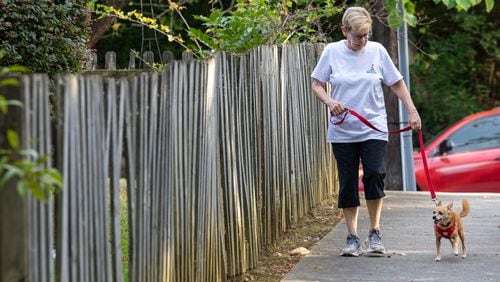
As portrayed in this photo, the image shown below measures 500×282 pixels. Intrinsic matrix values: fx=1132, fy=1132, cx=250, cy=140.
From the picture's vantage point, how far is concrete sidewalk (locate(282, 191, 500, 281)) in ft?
25.3

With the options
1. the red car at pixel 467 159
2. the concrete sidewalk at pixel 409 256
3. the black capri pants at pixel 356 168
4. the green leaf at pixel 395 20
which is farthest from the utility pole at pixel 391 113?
the black capri pants at pixel 356 168

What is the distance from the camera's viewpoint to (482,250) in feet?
28.9

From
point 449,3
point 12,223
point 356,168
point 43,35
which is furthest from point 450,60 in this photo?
point 12,223

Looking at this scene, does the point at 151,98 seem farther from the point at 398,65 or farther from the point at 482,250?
the point at 398,65

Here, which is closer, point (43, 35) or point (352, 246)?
point (43, 35)

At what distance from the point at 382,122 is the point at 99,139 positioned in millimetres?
3818

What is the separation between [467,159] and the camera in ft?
49.8

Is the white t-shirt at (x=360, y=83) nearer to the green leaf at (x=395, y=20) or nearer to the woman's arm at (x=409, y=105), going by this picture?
the woman's arm at (x=409, y=105)

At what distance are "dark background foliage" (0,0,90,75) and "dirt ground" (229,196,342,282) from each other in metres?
2.11

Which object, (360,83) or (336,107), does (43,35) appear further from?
(360,83)

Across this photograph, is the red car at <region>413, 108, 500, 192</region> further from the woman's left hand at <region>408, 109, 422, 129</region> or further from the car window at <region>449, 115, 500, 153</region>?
the woman's left hand at <region>408, 109, 422, 129</region>

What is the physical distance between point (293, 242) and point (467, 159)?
6565 mm

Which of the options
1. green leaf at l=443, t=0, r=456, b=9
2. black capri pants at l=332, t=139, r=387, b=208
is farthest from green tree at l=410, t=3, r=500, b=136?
black capri pants at l=332, t=139, r=387, b=208

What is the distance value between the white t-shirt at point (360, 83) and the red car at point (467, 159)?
22.4 ft
